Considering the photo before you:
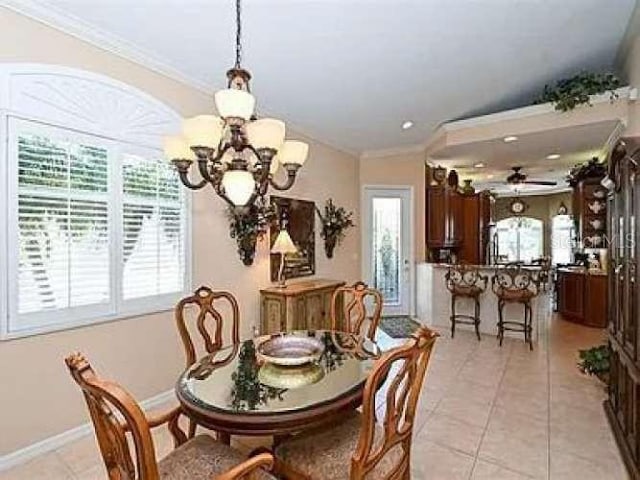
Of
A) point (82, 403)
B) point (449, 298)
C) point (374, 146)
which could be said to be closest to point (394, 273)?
point (449, 298)

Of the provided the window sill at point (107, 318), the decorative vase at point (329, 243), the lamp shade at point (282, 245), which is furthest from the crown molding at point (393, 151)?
the window sill at point (107, 318)

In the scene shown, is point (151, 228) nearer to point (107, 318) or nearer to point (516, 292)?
point (107, 318)

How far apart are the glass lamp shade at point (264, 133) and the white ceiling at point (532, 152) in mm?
4209

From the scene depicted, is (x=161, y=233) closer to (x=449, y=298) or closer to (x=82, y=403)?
(x=82, y=403)

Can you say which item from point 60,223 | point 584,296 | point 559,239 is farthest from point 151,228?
point 559,239

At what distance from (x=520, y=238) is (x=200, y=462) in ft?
44.8

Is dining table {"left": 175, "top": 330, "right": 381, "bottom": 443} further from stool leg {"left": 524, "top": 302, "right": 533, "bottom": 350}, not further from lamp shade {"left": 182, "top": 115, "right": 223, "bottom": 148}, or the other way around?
stool leg {"left": 524, "top": 302, "right": 533, "bottom": 350}

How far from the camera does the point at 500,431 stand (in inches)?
119

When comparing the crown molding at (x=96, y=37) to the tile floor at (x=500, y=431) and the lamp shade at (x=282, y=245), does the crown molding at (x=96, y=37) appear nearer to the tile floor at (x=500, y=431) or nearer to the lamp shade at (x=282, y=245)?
the lamp shade at (x=282, y=245)

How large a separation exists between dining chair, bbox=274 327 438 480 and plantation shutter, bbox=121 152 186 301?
6.63 ft

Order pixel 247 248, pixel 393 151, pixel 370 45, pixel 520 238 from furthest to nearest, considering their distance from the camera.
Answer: pixel 520 238 → pixel 393 151 → pixel 247 248 → pixel 370 45

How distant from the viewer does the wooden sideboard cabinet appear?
4516 mm

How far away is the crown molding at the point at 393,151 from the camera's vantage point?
706cm

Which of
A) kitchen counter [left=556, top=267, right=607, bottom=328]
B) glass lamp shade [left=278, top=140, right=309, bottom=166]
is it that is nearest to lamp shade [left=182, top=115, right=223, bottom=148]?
glass lamp shade [left=278, top=140, right=309, bottom=166]
